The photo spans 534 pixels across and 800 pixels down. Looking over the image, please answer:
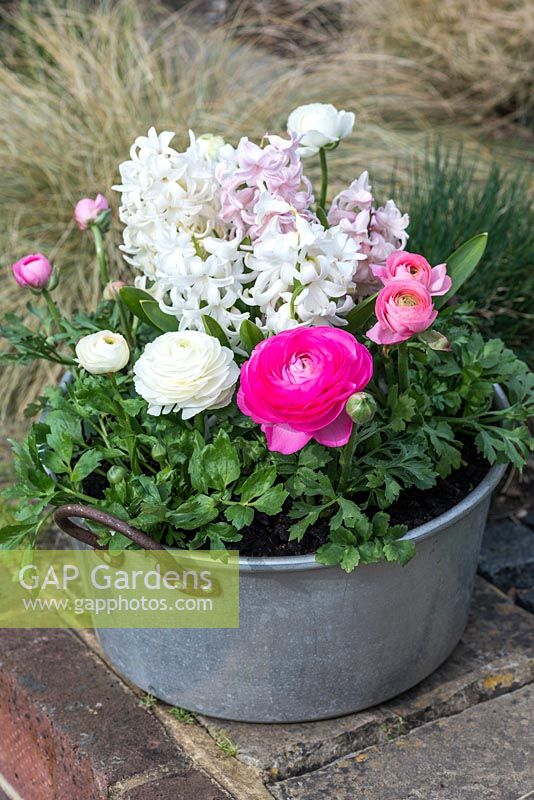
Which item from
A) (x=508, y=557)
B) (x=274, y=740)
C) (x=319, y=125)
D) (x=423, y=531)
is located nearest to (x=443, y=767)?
(x=274, y=740)

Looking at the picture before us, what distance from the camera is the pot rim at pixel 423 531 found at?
1.17 metres

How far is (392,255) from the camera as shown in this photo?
1.18m

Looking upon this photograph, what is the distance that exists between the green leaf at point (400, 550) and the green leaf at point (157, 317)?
1.35 ft

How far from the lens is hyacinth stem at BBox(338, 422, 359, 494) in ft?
3.78

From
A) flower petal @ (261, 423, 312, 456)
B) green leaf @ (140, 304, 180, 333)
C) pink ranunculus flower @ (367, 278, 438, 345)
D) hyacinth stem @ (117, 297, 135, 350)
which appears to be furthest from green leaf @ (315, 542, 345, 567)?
hyacinth stem @ (117, 297, 135, 350)

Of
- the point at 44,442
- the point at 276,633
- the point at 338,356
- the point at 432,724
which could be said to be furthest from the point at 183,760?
the point at 338,356

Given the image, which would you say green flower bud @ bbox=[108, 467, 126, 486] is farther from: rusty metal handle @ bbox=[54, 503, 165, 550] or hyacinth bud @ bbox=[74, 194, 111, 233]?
hyacinth bud @ bbox=[74, 194, 111, 233]

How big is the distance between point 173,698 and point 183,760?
90mm

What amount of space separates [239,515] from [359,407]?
22 cm

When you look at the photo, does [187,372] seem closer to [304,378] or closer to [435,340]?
[304,378]

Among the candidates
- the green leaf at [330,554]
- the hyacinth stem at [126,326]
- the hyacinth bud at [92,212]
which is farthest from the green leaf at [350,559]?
the hyacinth bud at [92,212]

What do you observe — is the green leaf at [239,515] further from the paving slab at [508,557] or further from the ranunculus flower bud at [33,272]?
the paving slab at [508,557]

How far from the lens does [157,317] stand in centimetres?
128

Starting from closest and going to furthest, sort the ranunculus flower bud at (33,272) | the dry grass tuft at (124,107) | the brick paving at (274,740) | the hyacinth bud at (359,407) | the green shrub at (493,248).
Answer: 1. the hyacinth bud at (359,407)
2. the brick paving at (274,740)
3. the ranunculus flower bud at (33,272)
4. the green shrub at (493,248)
5. the dry grass tuft at (124,107)
